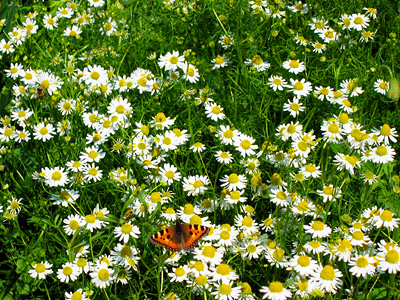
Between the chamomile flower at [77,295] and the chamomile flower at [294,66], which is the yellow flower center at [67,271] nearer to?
the chamomile flower at [77,295]

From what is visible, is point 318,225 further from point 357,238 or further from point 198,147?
point 198,147

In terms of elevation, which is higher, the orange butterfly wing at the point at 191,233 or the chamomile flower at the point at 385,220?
the chamomile flower at the point at 385,220

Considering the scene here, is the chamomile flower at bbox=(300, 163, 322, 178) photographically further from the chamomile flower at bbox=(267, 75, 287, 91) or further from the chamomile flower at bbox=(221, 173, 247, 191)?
the chamomile flower at bbox=(267, 75, 287, 91)

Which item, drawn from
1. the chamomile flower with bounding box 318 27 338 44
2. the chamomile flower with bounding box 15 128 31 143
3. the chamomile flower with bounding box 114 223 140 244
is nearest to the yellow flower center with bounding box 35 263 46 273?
the chamomile flower with bounding box 114 223 140 244

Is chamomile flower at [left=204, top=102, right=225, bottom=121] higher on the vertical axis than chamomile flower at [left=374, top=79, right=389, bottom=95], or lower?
lower

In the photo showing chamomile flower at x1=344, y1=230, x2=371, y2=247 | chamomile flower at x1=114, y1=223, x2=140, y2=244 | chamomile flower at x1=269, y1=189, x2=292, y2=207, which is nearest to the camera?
chamomile flower at x1=344, y1=230, x2=371, y2=247

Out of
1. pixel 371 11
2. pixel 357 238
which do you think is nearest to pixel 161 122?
pixel 357 238

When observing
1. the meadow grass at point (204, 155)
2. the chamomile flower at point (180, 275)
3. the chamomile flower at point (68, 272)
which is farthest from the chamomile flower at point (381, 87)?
the chamomile flower at point (68, 272)

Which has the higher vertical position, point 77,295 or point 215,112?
point 215,112
